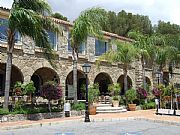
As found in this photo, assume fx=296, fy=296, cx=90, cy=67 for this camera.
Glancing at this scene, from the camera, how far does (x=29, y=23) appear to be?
1491cm

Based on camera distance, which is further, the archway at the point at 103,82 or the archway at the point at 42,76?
the archway at the point at 103,82

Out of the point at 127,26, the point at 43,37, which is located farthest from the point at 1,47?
the point at 127,26

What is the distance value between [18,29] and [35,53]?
6.45 m

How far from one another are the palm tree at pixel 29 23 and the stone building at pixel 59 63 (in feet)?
5.83

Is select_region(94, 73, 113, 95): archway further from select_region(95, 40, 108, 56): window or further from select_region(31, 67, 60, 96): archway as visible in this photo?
select_region(31, 67, 60, 96): archway

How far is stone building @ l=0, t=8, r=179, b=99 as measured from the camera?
20656mm

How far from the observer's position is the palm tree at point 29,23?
14883mm

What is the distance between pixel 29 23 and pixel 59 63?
8.55 m

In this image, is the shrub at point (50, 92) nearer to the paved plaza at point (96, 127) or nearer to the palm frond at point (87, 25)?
the paved plaza at point (96, 127)

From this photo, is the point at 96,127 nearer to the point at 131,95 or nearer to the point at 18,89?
the point at 18,89

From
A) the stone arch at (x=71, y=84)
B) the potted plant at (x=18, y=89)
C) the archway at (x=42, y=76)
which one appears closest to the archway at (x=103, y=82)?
the stone arch at (x=71, y=84)

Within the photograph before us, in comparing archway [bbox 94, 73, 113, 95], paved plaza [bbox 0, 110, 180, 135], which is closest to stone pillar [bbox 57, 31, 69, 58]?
archway [bbox 94, 73, 113, 95]

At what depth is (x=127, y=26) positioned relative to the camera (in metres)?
40.9

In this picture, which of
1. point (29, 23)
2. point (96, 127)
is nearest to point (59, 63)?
point (29, 23)
